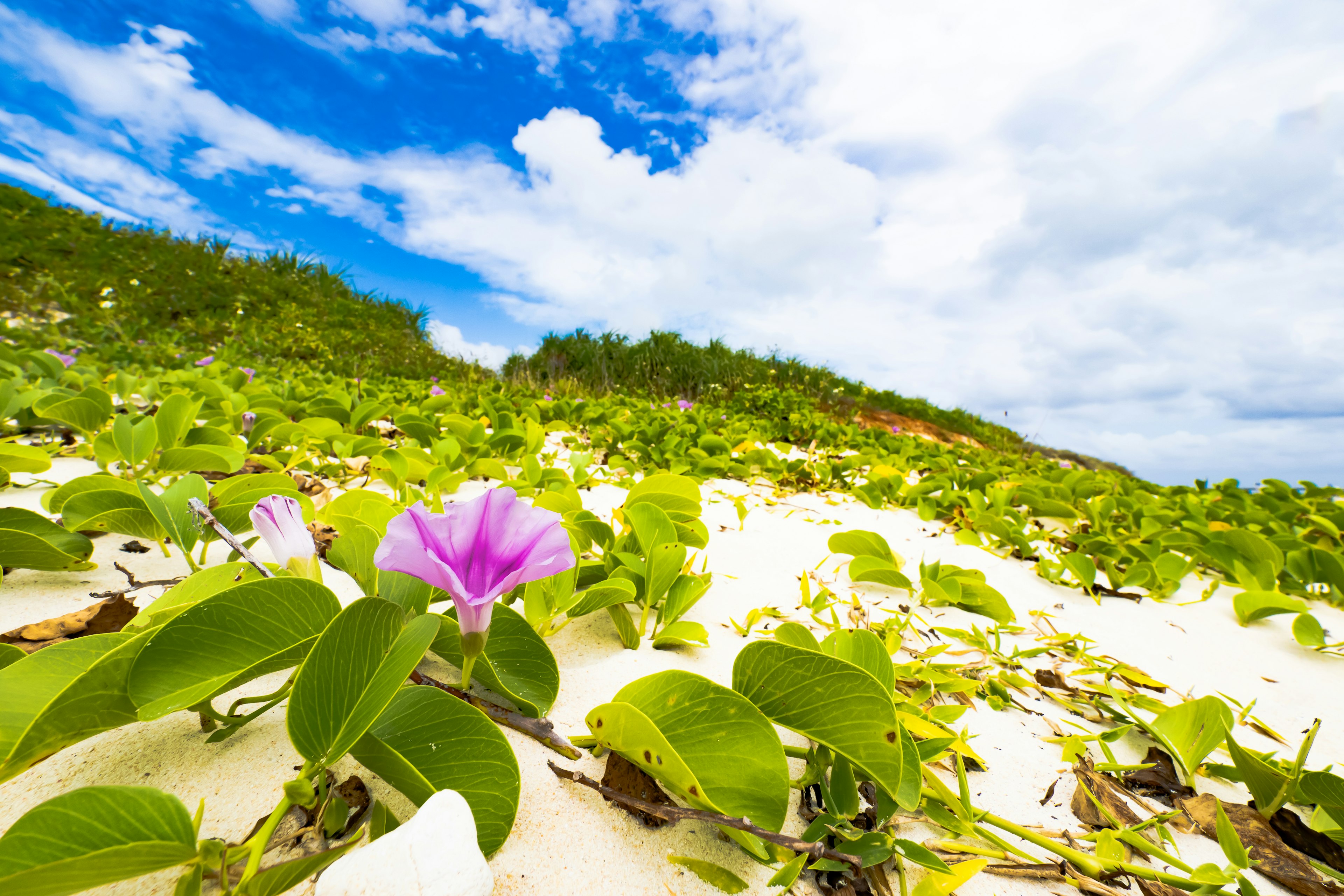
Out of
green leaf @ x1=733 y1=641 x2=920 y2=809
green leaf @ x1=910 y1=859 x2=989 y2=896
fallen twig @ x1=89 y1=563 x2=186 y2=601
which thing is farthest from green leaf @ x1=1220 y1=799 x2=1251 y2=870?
fallen twig @ x1=89 y1=563 x2=186 y2=601

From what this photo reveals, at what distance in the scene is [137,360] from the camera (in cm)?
526

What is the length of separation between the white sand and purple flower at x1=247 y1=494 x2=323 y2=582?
21 centimetres

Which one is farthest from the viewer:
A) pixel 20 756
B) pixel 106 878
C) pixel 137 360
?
pixel 137 360

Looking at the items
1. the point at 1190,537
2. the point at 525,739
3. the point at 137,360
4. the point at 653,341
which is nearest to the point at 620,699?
the point at 525,739

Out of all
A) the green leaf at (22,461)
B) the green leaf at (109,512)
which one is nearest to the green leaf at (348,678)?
the green leaf at (109,512)

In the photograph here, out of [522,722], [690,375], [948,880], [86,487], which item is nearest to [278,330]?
[690,375]

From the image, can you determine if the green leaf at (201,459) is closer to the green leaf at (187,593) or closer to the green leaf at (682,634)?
the green leaf at (187,593)

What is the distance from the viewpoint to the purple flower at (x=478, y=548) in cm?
79

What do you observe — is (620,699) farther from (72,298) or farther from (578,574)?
(72,298)

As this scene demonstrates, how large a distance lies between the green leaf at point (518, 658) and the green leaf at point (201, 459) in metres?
1.43

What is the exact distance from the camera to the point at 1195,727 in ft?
3.84

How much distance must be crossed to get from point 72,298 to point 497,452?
779 cm

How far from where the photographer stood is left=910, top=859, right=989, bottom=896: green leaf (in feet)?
2.67

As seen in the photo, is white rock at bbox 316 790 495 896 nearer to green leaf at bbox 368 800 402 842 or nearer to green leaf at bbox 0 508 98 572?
green leaf at bbox 368 800 402 842
